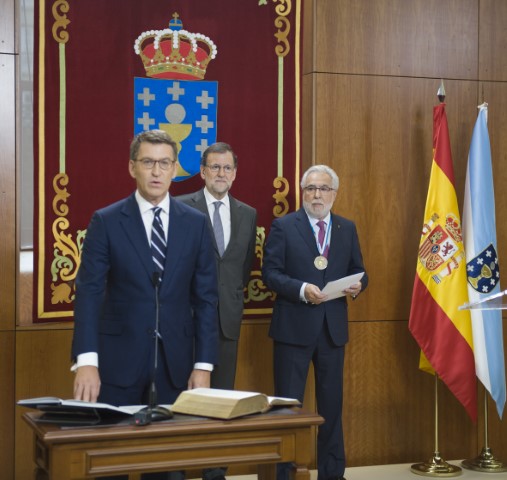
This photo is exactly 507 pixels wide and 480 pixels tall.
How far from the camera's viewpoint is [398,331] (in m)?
5.55

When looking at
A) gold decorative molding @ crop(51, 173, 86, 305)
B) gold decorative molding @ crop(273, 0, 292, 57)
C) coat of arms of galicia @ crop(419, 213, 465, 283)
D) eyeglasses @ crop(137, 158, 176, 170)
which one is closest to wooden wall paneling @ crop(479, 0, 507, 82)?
coat of arms of galicia @ crop(419, 213, 465, 283)

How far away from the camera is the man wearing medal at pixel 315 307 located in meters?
4.77

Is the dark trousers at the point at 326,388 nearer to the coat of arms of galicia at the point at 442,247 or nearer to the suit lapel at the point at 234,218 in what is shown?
the suit lapel at the point at 234,218

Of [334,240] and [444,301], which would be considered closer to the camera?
[334,240]

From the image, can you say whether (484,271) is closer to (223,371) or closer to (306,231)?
(306,231)

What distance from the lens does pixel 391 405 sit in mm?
5539

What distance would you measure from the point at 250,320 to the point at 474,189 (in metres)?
1.55

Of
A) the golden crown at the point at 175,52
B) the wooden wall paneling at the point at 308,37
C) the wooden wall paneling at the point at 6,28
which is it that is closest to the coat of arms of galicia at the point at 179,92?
the golden crown at the point at 175,52

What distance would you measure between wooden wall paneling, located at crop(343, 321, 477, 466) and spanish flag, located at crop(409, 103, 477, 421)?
320mm

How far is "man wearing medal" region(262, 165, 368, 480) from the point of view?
188 inches

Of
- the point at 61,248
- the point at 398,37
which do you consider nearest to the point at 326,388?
the point at 61,248

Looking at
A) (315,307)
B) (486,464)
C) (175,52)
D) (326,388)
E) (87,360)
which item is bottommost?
(486,464)

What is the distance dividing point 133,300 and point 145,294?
0.17 ft

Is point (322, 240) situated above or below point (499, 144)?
below
